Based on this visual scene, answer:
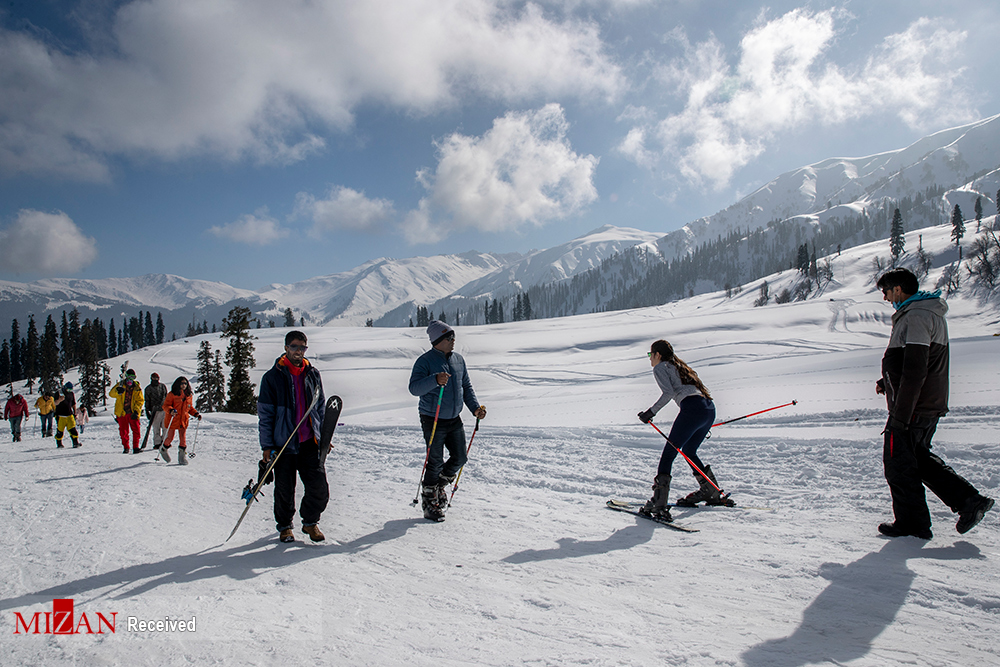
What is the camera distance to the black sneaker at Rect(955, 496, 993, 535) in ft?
13.3

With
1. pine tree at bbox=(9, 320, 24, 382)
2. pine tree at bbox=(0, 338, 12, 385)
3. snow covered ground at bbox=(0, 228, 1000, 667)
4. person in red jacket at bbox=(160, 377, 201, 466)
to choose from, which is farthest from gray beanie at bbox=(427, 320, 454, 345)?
pine tree at bbox=(0, 338, 12, 385)

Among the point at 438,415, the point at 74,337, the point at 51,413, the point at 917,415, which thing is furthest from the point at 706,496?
the point at 74,337

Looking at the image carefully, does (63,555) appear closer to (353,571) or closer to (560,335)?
(353,571)

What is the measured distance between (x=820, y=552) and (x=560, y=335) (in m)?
49.0

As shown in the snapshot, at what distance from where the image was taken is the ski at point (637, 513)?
5.04 meters

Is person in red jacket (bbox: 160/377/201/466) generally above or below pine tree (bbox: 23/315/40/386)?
below

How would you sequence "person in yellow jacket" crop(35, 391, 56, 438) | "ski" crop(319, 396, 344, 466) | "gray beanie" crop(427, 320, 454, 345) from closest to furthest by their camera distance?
1. "ski" crop(319, 396, 344, 466)
2. "gray beanie" crop(427, 320, 454, 345)
3. "person in yellow jacket" crop(35, 391, 56, 438)

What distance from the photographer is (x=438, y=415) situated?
5551 millimetres

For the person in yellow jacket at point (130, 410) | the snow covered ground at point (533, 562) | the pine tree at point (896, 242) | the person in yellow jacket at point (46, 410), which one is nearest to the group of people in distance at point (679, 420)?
the snow covered ground at point (533, 562)

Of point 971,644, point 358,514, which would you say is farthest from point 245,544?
point 971,644

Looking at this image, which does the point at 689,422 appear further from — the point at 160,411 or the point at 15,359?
the point at 15,359

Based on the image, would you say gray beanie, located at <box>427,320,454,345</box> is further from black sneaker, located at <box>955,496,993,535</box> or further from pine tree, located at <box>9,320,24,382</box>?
pine tree, located at <box>9,320,24,382</box>
